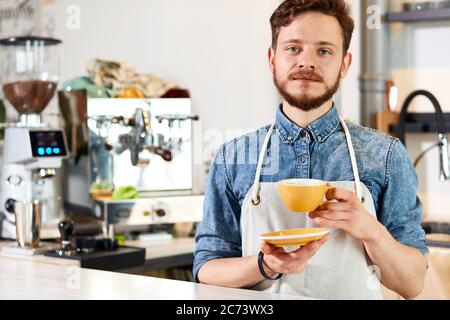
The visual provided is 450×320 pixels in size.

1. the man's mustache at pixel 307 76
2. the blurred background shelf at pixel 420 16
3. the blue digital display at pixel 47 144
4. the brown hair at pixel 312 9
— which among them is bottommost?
the blue digital display at pixel 47 144

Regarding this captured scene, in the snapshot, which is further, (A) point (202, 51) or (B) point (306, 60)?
(A) point (202, 51)

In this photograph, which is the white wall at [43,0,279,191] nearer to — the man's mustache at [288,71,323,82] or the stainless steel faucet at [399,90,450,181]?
the stainless steel faucet at [399,90,450,181]

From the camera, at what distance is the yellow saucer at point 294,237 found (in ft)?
4.72

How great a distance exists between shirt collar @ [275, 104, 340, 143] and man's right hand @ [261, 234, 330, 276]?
0.25 metres

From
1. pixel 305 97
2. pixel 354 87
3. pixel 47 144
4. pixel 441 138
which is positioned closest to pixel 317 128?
pixel 305 97

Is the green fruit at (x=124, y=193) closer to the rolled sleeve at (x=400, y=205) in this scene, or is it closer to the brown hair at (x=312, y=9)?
the brown hair at (x=312, y=9)

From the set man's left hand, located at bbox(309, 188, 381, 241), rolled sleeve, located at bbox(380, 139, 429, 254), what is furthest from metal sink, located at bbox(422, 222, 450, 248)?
man's left hand, located at bbox(309, 188, 381, 241)

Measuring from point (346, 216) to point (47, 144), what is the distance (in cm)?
148

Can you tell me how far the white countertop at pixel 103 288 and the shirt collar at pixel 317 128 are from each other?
34 centimetres

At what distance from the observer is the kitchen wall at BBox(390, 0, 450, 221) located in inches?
127

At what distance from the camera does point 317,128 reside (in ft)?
5.57

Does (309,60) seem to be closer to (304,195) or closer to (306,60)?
(306,60)

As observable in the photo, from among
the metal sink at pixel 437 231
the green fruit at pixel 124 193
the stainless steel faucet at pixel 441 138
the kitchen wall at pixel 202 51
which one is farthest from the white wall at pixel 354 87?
the green fruit at pixel 124 193

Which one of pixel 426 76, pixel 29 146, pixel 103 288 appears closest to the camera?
pixel 103 288
